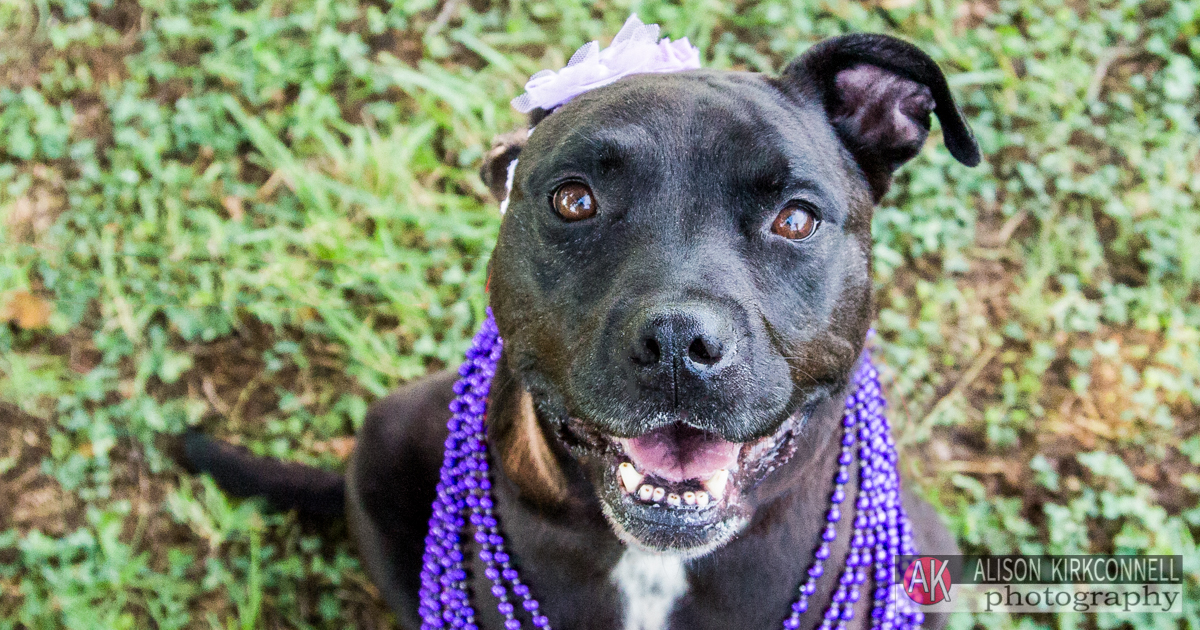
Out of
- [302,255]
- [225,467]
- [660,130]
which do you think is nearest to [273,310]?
[302,255]

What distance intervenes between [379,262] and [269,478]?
109 centimetres

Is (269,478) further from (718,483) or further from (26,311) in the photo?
(718,483)

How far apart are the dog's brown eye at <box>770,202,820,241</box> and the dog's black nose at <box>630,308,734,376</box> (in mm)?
394

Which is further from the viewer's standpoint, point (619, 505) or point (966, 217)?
point (966, 217)

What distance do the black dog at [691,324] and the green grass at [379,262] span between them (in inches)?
61.2

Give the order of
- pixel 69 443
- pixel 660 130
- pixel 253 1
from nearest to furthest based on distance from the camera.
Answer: pixel 660 130 < pixel 69 443 < pixel 253 1

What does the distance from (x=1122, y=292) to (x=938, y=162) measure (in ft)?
3.29

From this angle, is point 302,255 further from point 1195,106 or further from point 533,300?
point 1195,106

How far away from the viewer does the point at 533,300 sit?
2504 millimetres

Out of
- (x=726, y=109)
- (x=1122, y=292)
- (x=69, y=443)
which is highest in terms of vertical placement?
(x=726, y=109)

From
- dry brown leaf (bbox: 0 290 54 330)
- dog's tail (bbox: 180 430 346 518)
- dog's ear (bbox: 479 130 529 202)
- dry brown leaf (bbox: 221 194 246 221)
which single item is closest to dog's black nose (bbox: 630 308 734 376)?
dog's ear (bbox: 479 130 529 202)

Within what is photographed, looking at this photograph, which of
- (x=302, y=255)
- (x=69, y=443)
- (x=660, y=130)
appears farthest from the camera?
(x=302, y=255)

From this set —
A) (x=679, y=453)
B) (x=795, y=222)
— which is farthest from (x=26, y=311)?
(x=795, y=222)

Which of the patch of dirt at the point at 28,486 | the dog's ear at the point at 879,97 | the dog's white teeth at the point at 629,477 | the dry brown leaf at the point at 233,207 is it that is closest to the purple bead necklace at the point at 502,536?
the dog's white teeth at the point at 629,477
